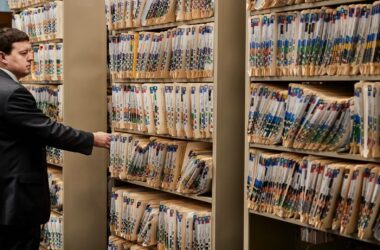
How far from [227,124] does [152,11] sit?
788 millimetres

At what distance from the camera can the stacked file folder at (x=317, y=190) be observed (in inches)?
89.1

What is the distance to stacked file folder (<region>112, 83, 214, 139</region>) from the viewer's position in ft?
9.75

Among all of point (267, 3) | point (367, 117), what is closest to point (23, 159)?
point (267, 3)

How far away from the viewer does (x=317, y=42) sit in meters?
2.42

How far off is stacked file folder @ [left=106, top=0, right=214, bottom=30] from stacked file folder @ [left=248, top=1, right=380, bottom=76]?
1.26ft

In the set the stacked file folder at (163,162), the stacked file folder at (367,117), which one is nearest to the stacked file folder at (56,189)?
the stacked file folder at (163,162)

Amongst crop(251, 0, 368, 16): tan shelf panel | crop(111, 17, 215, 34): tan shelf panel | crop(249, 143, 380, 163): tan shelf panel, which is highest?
crop(251, 0, 368, 16): tan shelf panel

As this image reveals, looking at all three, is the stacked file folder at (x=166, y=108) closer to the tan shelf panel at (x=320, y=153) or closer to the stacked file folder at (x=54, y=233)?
the tan shelf panel at (x=320, y=153)

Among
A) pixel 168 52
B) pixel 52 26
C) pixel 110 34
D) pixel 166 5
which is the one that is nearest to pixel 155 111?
pixel 168 52

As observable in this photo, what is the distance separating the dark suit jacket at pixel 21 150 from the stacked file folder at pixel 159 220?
54 cm

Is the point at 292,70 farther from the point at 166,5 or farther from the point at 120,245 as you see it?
the point at 120,245

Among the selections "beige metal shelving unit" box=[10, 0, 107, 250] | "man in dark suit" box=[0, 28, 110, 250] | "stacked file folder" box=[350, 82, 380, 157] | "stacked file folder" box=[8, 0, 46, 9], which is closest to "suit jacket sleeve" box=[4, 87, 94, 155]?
"man in dark suit" box=[0, 28, 110, 250]

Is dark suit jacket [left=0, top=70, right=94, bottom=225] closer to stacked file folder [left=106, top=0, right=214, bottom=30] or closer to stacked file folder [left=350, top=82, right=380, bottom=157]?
stacked file folder [left=106, top=0, right=214, bottom=30]

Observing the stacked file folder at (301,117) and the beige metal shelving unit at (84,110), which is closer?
the stacked file folder at (301,117)
